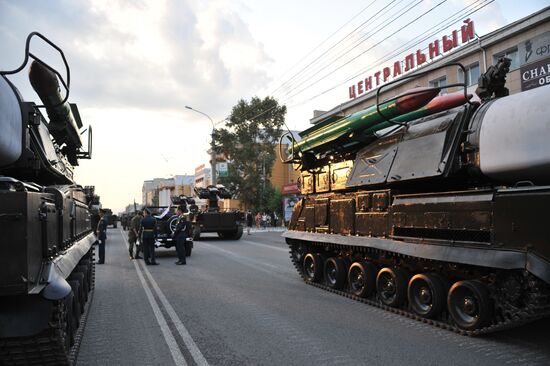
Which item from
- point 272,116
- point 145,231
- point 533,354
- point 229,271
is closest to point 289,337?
point 533,354

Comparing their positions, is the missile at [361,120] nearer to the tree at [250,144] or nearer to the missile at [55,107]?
the missile at [55,107]

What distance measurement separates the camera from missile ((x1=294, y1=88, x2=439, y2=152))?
7199mm

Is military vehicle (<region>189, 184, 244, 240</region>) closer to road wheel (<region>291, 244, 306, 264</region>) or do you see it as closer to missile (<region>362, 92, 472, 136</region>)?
road wheel (<region>291, 244, 306, 264</region>)

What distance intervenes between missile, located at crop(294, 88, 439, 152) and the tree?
2833 centimetres

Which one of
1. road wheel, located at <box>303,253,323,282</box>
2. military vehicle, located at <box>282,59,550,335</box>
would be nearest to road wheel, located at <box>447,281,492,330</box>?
military vehicle, located at <box>282,59,550,335</box>

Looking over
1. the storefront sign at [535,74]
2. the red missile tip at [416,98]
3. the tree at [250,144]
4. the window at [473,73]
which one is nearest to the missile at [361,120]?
the red missile tip at [416,98]

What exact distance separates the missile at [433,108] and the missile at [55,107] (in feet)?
16.2

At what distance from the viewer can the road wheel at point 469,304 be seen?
548 centimetres

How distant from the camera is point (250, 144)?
38.5 metres

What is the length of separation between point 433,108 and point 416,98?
731 millimetres

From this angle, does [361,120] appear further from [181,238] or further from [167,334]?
[181,238]

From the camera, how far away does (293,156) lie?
10.6 metres

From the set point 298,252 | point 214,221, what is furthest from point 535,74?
point 298,252

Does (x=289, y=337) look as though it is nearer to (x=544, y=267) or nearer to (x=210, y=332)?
(x=210, y=332)
